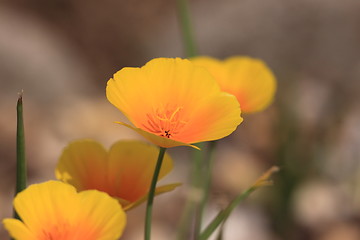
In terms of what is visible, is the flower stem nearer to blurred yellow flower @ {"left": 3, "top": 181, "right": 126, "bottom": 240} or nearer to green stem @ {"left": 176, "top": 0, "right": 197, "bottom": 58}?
blurred yellow flower @ {"left": 3, "top": 181, "right": 126, "bottom": 240}

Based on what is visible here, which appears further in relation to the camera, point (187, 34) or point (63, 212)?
point (187, 34)

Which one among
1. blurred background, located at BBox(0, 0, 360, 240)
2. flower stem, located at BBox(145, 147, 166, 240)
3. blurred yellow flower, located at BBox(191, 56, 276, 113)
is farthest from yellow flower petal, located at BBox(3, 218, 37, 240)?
blurred background, located at BBox(0, 0, 360, 240)

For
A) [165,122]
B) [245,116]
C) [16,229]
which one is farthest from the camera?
[245,116]

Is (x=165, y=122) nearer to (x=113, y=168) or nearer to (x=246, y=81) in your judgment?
(x=113, y=168)

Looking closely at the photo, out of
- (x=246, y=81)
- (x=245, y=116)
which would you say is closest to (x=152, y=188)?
(x=246, y=81)

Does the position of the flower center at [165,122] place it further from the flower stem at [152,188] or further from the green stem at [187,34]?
the green stem at [187,34]

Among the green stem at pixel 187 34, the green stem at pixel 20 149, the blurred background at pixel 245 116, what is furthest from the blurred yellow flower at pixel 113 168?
the blurred background at pixel 245 116

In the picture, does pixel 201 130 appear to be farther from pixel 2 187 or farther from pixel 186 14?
pixel 2 187
